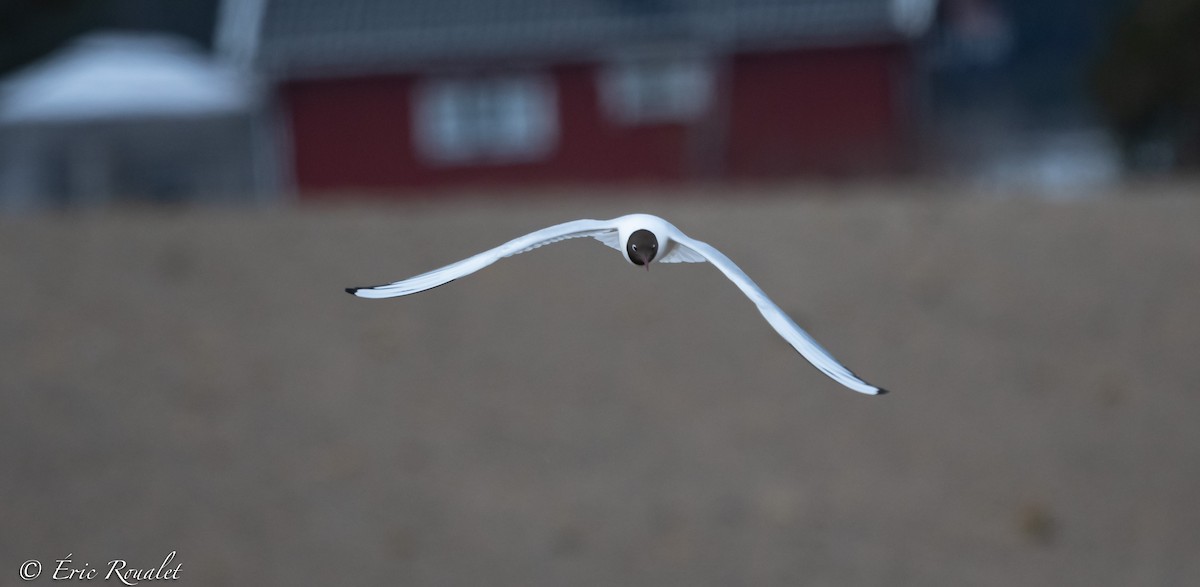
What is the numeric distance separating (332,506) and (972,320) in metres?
4.34

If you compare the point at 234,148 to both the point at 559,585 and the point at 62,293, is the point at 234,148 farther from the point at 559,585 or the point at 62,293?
the point at 559,585

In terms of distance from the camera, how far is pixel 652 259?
3.07 meters

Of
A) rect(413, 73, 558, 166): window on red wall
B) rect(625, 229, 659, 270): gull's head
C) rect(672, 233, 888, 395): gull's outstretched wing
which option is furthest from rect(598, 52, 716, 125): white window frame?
rect(625, 229, 659, 270): gull's head

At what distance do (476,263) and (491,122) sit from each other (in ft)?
49.2

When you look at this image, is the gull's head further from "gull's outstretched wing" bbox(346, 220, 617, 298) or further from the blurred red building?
the blurred red building

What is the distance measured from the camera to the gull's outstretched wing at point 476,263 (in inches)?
129

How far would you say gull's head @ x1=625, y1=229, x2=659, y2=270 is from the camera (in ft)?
9.89

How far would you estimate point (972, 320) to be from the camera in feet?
34.8

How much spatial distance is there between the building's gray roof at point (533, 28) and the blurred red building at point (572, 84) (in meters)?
0.02

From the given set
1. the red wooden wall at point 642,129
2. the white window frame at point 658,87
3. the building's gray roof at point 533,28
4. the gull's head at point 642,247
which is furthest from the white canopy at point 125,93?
the gull's head at point 642,247

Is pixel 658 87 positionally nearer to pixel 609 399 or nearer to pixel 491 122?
pixel 491 122

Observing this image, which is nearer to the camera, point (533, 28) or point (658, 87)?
point (658, 87)

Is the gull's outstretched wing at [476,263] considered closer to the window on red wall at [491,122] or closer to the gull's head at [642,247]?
the gull's head at [642,247]

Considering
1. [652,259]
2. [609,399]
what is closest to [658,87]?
[609,399]
